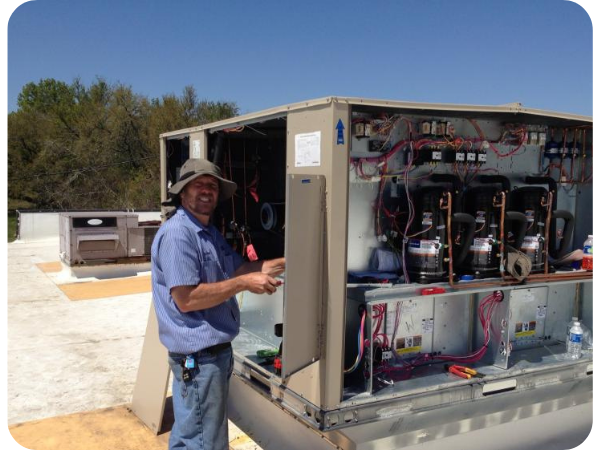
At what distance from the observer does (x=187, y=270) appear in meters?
2.56

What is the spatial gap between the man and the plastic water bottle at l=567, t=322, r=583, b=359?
2.50 m

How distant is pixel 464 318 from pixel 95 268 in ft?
27.3

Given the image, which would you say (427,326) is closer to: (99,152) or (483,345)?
(483,345)

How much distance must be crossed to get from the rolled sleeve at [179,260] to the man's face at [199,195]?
0.63 feet

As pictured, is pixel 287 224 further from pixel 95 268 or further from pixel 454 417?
pixel 95 268

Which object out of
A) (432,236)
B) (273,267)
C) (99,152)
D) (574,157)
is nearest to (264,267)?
(273,267)

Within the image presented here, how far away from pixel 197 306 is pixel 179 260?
9.7 inches

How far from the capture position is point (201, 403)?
2678 millimetres

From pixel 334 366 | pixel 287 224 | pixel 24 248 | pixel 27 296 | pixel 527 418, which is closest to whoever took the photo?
pixel 287 224

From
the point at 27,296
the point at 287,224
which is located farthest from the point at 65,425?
the point at 27,296

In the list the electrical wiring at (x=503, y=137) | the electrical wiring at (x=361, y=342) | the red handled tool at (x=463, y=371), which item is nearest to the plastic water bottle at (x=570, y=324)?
the red handled tool at (x=463, y=371)

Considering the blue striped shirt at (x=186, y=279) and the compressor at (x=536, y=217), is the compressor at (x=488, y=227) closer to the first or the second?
the compressor at (x=536, y=217)

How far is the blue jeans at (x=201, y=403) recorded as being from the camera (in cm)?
267

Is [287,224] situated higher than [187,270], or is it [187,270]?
[287,224]
